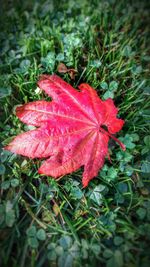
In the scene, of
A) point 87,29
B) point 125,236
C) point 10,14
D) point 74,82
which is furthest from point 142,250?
point 10,14

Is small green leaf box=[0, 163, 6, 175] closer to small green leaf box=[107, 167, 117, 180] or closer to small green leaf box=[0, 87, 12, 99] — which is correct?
small green leaf box=[0, 87, 12, 99]

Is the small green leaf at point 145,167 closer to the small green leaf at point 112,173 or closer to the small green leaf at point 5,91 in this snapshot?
the small green leaf at point 112,173

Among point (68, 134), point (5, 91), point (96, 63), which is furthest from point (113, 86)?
point (5, 91)

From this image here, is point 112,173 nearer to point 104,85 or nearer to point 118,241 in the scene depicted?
point 118,241

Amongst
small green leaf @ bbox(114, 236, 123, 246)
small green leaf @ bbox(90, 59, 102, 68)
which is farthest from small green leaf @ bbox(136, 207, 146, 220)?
small green leaf @ bbox(90, 59, 102, 68)

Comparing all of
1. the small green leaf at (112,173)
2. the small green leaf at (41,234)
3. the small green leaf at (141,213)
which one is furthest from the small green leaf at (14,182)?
the small green leaf at (141,213)

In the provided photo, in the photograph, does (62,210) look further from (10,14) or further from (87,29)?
(10,14)
